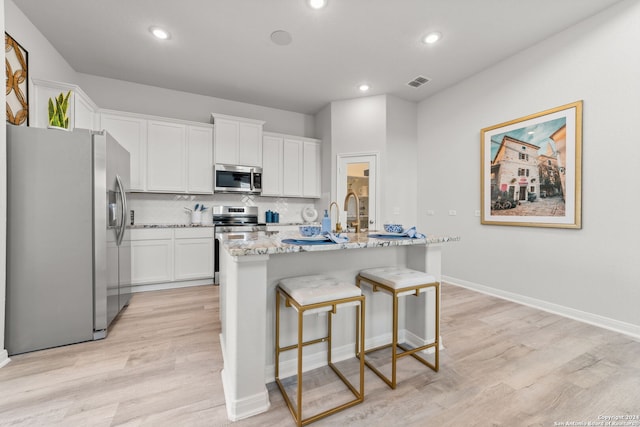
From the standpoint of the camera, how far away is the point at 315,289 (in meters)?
1.49

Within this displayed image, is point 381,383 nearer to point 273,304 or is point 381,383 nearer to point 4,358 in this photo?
point 273,304

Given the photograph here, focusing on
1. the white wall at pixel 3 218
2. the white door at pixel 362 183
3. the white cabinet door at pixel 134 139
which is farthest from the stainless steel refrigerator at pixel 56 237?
the white door at pixel 362 183

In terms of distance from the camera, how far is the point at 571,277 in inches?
109

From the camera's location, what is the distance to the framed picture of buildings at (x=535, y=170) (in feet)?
8.93

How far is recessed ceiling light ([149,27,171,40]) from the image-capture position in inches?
109

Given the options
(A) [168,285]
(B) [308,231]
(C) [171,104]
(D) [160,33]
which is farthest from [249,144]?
(B) [308,231]

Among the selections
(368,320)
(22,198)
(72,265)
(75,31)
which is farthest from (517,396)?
(75,31)

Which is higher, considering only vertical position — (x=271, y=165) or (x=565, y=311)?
(x=271, y=165)

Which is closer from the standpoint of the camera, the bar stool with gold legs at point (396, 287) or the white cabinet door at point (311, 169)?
the bar stool with gold legs at point (396, 287)

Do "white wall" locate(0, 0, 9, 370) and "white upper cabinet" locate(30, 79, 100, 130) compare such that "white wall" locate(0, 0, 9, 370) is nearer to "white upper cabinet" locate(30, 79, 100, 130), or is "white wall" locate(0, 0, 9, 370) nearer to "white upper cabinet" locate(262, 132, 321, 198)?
"white upper cabinet" locate(30, 79, 100, 130)

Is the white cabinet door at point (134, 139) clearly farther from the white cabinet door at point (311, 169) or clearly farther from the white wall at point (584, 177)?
the white wall at point (584, 177)

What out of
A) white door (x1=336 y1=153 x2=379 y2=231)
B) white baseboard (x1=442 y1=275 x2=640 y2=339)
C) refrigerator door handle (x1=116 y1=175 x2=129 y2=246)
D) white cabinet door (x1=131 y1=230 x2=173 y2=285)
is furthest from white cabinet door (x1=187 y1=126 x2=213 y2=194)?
white baseboard (x1=442 y1=275 x2=640 y2=339)

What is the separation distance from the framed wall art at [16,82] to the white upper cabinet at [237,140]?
1956 millimetres

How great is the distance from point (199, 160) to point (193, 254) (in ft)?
4.70
